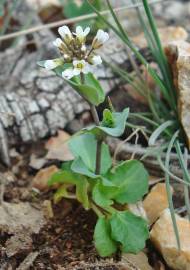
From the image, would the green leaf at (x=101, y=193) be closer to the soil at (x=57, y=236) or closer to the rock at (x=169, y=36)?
the soil at (x=57, y=236)

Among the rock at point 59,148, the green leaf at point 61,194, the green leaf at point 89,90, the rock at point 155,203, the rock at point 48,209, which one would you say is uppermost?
the green leaf at point 89,90

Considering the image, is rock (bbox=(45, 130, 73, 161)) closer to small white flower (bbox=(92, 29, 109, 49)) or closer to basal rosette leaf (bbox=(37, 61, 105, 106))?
basal rosette leaf (bbox=(37, 61, 105, 106))

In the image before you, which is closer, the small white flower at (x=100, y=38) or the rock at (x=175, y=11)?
the small white flower at (x=100, y=38)

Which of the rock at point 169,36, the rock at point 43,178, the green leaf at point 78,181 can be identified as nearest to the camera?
the green leaf at point 78,181

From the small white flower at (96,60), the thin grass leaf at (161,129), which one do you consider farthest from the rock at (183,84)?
the small white flower at (96,60)

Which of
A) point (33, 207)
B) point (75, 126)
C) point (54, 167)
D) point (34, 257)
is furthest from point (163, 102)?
point (34, 257)

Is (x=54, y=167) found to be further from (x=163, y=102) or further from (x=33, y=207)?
(x=163, y=102)
